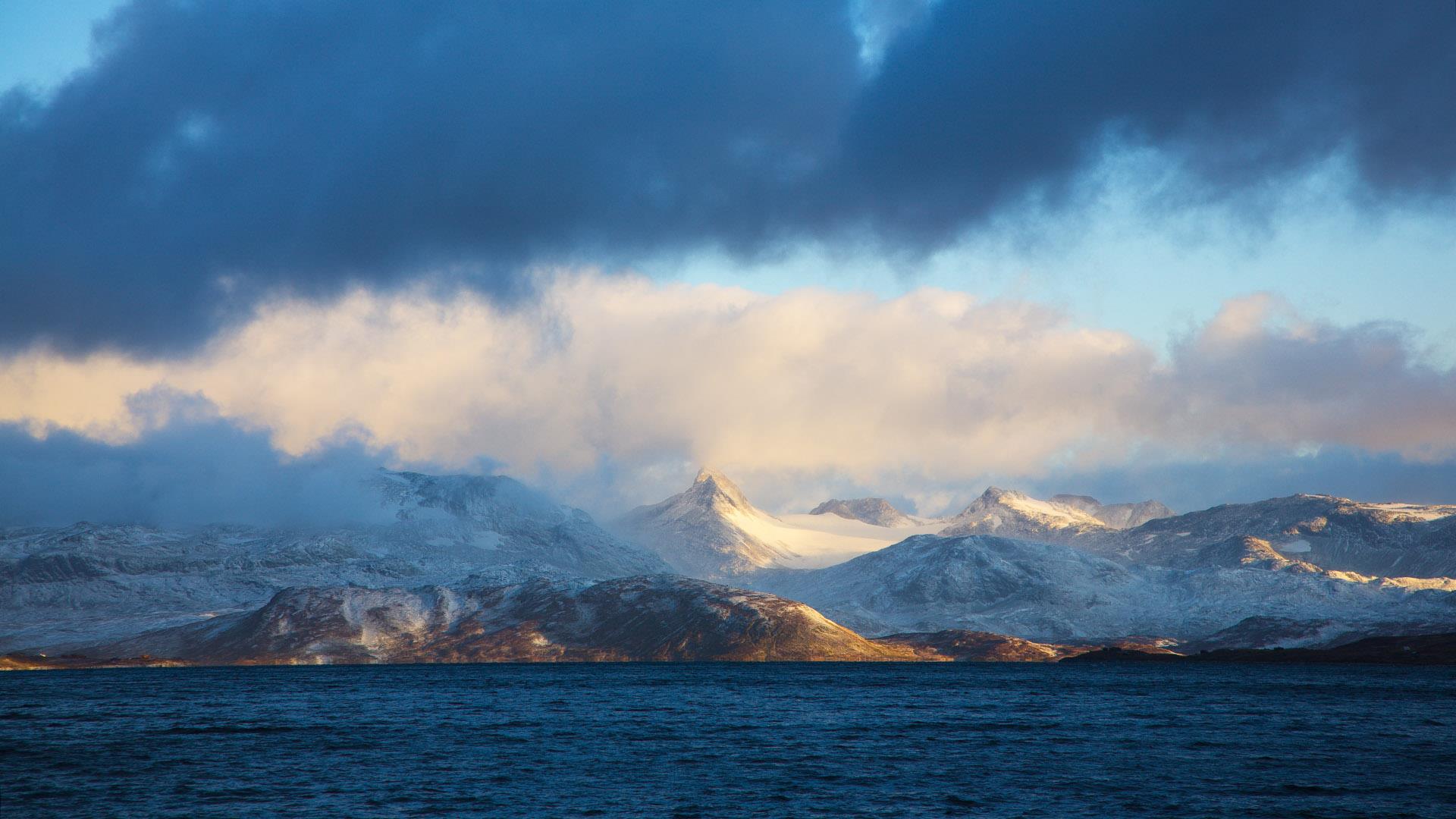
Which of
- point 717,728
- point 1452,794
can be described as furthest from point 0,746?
point 1452,794

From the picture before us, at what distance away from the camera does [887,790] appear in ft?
355

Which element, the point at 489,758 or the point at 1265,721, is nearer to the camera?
the point at 489,758

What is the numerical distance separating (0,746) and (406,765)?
56073 millimetres

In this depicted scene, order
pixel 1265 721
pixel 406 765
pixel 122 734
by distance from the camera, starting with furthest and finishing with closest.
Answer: pixel 1265 721 < pixel 122 734 < pixel 406 765

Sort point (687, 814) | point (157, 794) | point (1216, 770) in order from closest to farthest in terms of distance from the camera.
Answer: point (687, 814) → point (157, 794) → point (1216, 770)

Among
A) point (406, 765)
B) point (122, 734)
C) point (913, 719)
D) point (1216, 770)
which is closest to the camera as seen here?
point (1216, 770)

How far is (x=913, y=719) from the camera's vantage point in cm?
18862

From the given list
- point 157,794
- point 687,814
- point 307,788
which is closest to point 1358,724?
point 687,814

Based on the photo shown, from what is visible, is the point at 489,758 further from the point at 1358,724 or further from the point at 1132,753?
the point at 1358,724

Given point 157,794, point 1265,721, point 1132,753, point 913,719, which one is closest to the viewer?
point 157,794

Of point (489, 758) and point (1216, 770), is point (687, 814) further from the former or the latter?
point (1216, 770)

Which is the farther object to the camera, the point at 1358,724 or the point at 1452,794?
the point at 1358,724

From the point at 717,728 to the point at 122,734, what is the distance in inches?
3356

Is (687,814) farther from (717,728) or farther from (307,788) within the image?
(717,728)
